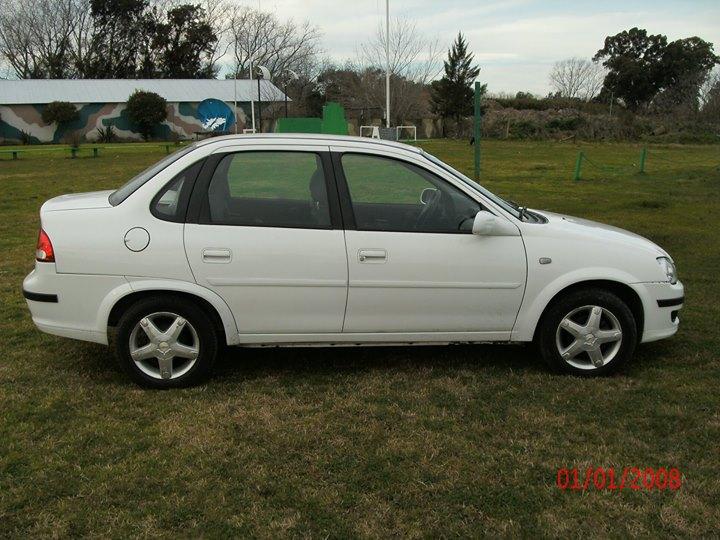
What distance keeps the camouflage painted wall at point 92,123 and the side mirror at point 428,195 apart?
44661 mm

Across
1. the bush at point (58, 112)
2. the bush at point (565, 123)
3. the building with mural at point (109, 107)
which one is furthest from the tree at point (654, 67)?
the bush at point (58, 112)

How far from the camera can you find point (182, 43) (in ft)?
200

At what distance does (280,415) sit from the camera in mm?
3996

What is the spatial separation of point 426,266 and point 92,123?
1839 inches

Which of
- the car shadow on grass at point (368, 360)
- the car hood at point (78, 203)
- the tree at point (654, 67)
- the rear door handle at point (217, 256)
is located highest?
the tree at point (654, 67)

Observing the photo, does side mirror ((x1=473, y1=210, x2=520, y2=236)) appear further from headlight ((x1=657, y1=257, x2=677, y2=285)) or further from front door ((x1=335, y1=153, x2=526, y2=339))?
headlight ((x1=657, y1=257, x2=677, y2=285))

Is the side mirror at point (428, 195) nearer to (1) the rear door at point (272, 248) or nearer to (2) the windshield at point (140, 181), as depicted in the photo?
(1) the rear door at point (272, 248)

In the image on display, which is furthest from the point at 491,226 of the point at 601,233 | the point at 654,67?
the point at 654,67

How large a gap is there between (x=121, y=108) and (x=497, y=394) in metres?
46.8

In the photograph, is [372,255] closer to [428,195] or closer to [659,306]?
[428,195]

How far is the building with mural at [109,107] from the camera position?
145ft

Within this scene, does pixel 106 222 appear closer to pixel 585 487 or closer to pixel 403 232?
pixel 403 232
